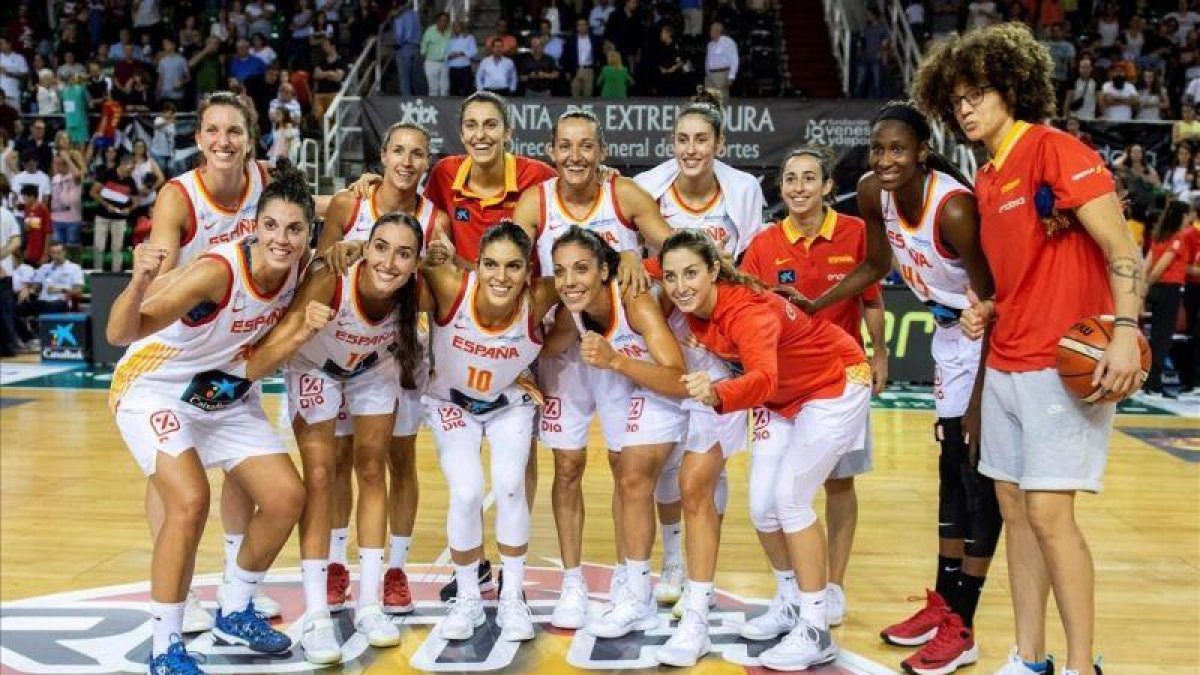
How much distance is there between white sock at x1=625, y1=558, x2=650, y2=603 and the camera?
4.77 metres

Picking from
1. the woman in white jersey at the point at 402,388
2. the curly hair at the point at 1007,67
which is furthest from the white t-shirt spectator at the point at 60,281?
the curly hair at the point at 1007,67

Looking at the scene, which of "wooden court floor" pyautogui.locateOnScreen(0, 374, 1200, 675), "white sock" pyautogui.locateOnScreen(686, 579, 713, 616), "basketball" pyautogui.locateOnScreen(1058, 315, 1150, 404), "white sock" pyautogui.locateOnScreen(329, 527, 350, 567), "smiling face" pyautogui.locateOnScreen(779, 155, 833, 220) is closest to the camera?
"basketball" pyautogui.locateOnScreen(1058, 315, 1150, 404)

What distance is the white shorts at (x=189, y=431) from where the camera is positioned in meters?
4.23

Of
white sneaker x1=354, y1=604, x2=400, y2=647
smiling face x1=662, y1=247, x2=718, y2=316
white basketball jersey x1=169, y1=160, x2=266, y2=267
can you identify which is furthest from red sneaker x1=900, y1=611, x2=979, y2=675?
white basketball jersey x1=169, y1=160, x2=266, y2=267

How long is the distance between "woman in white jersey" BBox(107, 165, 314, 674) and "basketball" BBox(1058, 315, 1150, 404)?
8.16ft

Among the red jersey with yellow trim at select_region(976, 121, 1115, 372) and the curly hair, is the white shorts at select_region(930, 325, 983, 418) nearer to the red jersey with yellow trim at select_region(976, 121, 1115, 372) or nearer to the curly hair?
the red jersey with yellow trim at select_region(976, 121, 1115, 372)

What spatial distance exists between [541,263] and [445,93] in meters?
10.9

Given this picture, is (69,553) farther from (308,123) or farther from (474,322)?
(308,123)

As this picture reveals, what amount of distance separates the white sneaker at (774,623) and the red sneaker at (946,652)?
1.48ft

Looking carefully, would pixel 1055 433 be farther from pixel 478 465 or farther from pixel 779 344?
pixel 478 465

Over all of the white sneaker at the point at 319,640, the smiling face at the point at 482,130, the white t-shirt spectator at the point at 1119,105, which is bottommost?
the white sneaker at the point at 319,640

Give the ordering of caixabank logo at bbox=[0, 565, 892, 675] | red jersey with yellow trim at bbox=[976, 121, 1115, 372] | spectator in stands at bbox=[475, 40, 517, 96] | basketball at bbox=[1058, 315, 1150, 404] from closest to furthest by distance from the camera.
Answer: basketball at bbox=[1058, 315, 1150, 404]
red jersey with yellow trim at bbox=[976, 121, 1115, 372]
caixabank logo at bbox=[0, 565, 892, 675]
spectator in stands at bbox=[475, 40, 517, 96]

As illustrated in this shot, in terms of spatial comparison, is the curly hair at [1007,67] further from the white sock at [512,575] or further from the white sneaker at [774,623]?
the white sock at [512,575]

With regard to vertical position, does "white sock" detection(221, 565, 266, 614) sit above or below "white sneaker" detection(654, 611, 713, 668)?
above
